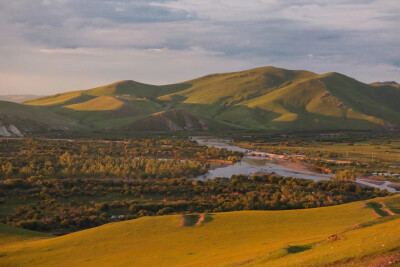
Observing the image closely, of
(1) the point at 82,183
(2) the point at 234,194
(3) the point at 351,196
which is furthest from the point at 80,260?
(3) the point at 351,196

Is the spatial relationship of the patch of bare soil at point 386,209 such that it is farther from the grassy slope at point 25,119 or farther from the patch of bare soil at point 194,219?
the grassy slope at point 25,119

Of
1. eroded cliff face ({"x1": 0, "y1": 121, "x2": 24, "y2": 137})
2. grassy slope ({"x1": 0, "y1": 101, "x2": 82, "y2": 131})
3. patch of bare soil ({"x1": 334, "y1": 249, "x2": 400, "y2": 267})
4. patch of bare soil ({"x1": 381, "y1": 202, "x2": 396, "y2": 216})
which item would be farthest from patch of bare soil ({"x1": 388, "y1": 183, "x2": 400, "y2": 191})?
grassy slope ({"x1": 0, "y1": 101, "x2": 82, "y2": 131})

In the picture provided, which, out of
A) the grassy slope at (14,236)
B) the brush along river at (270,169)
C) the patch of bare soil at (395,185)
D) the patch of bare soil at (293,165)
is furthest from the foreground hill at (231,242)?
the patch of bare soil at (293,165)

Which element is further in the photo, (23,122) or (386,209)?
(23,122)

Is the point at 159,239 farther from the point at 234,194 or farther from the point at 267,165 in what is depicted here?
the point at 267,165

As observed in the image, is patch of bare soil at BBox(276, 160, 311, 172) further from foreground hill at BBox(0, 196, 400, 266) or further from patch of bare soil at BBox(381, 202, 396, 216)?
foreground hill at BBox(0, 196, 400, 266)

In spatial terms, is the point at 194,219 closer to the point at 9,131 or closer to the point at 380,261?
the point at 380,261

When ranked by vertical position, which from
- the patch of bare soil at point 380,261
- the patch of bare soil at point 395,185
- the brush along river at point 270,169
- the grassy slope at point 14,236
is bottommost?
the patch of bare soil at point 395,185

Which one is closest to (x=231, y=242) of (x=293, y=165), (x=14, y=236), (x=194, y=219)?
(x=194, y=219)
